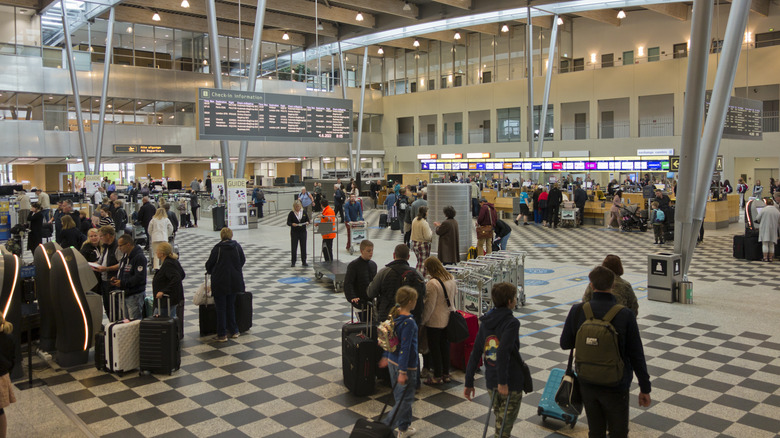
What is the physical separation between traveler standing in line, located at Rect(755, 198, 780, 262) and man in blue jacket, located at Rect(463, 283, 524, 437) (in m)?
12.4

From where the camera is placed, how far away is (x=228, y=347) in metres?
7.95

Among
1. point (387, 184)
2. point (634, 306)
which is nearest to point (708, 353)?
point (634, 306)

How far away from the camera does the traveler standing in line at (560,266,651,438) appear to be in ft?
12.9

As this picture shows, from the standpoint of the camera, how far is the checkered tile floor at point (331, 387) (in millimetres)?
5449

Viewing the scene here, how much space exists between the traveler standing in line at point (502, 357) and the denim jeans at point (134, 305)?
4.84 metres

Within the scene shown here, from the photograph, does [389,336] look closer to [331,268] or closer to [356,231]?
→ [331,268]

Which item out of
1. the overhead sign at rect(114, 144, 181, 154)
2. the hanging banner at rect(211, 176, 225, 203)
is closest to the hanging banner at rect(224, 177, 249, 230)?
the hanging banner at rect(211, 176, 225, 203)

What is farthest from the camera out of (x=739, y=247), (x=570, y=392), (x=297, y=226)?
(x=739, y=247)

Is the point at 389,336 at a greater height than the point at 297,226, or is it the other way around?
the point at 297,226

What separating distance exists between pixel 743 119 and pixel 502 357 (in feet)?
62.1

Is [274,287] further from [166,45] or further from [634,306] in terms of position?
[166,45]

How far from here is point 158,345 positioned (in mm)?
6828

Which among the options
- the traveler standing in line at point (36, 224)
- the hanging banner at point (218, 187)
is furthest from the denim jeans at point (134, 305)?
the hanging banner at point (218, 187)

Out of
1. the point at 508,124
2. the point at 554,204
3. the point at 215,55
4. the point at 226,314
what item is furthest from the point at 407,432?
the point at 508,124
